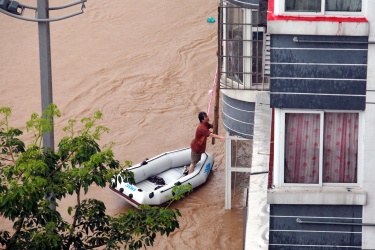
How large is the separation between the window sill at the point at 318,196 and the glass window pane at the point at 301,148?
0.13 m

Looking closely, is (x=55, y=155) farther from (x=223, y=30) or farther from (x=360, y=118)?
(x=223, y=30)

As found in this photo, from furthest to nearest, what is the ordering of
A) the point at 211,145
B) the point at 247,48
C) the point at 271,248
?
the point at 211,145
the point at 247,48
the point at 271,248

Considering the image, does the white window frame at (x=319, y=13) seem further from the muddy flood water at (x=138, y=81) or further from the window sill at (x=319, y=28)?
the muddy flood water at (x=138, y=81)

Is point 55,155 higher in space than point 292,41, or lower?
lower

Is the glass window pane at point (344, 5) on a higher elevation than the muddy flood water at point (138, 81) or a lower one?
higher

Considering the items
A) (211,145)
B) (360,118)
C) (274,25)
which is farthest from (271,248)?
(211,145)

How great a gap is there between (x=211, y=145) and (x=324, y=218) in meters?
13.4

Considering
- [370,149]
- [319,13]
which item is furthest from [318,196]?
[319,13]

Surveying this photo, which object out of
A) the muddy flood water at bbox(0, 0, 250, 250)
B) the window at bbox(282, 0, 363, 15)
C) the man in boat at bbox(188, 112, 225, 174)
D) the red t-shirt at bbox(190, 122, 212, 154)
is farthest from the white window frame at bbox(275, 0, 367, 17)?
the red t-shirt at bbox(190, 122, 212, 154)

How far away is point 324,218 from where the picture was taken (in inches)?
356

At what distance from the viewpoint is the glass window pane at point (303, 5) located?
8.72 m

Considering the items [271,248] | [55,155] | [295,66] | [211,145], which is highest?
[295,66]

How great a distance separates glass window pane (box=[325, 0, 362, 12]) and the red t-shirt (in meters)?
9.74

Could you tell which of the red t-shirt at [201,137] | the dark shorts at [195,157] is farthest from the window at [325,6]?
the dark shorts at [195,157]
